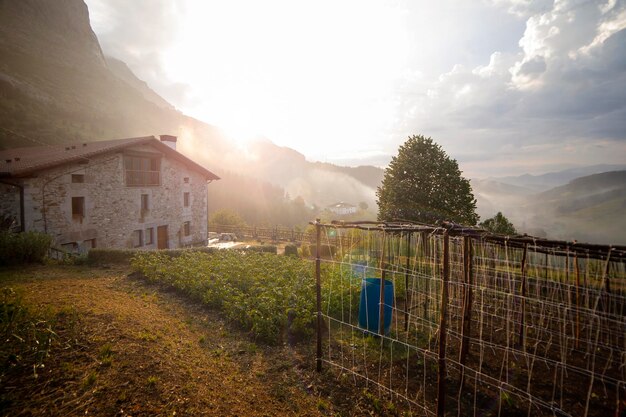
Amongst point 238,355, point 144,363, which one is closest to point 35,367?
point 144,363

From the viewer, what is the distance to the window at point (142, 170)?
19297 millimetres

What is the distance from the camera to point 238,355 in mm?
6484

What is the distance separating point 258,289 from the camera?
888 cm

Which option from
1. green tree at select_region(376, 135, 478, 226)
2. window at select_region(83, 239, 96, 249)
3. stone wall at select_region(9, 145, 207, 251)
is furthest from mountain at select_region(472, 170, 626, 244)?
window at select_region(83, 239, 96, 249)

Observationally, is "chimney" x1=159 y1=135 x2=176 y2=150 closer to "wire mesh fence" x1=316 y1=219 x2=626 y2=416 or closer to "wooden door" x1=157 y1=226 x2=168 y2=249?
"wooden door" x1=157 y1=226 x2=168 y2=249

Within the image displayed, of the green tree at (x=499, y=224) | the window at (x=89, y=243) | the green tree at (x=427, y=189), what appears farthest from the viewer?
the green tree at (x=499, y=224)

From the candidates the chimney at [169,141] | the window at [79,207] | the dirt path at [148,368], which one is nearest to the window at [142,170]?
the chimney at [169,141]

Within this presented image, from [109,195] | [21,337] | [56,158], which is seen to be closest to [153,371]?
[21,337]

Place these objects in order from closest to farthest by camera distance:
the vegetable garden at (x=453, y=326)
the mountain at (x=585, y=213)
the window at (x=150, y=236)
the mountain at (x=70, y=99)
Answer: the vegetable garden at (x=453, y=326)
the window at (x=150, y=236)
the mountain at (x=70, y=99)
the mountain at (x=585, y=213)

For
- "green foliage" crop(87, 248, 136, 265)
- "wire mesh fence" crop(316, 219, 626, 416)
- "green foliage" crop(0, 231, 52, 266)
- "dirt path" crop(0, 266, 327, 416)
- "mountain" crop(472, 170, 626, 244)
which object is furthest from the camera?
"mountain" crop(472, 170, 626, 244)

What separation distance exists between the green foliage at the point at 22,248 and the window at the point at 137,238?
292 inches

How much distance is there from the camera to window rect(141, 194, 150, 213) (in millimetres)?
20219

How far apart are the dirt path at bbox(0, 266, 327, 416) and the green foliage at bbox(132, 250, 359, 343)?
544mm

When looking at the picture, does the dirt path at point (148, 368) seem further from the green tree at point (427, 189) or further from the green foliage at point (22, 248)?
the green tree at point (427, 189)
